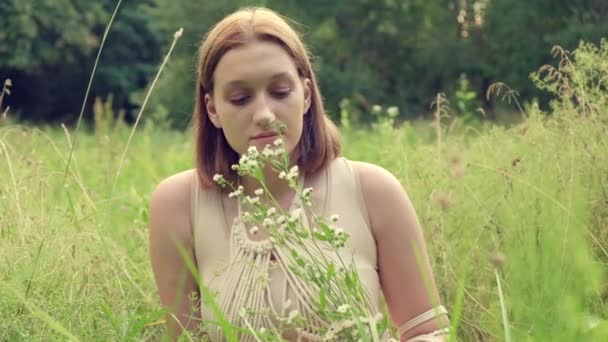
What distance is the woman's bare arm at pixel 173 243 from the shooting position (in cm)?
262

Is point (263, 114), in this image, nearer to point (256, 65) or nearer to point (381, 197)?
point (256, 65)

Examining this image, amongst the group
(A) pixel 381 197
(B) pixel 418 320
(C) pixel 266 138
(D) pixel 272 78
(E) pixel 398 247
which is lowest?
(B) pixel 418 320

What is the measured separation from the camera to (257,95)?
239 cm

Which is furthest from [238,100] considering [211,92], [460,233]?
[460,233]

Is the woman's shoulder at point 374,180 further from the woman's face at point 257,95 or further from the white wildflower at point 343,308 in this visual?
the white wildflower at point 343,308

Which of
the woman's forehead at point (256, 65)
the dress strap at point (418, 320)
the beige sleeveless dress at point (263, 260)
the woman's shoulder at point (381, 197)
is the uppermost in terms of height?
the woman's forehead at point (256, 65)

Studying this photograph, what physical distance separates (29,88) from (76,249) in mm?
32754

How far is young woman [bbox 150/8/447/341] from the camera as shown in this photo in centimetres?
239

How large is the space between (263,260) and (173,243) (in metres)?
0.30

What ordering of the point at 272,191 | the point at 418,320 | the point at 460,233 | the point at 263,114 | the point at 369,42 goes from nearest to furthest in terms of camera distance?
1. the point at 263,114
2. the point at 418,320
3. the point at 272,191
4. the point at 460,233
5. the point at 369,42

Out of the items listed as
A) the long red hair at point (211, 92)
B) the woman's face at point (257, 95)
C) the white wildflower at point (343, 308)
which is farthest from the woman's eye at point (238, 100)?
the white wildflower at point (343, 308)

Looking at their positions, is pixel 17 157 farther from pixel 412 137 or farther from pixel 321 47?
pixel 321 47

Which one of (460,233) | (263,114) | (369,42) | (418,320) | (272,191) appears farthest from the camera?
(369,42)

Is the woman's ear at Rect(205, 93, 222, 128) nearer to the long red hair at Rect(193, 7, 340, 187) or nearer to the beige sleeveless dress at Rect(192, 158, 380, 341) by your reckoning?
the long red hair at Rect(193, 7, 340, 187)
